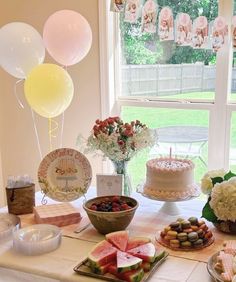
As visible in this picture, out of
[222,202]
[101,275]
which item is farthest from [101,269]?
[222,202]

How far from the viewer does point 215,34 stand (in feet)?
8.57

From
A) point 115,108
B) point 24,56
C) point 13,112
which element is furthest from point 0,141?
point 24,56

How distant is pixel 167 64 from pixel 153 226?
160 cm

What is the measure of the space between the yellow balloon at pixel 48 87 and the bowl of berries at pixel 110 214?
2.24 ft

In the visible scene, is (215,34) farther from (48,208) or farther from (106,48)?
(48,208)

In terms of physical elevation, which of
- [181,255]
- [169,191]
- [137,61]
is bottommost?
Answer: [181,255]

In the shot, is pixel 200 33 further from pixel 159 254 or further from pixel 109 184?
pixel 159 254

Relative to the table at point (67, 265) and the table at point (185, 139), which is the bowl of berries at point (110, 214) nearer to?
the table at point (67, 265)

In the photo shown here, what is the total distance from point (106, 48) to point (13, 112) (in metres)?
0.94

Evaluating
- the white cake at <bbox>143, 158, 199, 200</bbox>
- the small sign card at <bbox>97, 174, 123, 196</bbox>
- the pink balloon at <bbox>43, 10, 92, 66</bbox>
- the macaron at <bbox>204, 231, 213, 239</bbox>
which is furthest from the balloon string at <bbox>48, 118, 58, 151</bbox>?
the macaron at <bbox>204, 231, 213, 239</bbox>

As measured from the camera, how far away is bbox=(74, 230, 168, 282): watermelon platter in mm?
1195

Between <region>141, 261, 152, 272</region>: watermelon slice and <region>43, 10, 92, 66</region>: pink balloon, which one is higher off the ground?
<region>43, 10, 92, 66</region>: pink balloon

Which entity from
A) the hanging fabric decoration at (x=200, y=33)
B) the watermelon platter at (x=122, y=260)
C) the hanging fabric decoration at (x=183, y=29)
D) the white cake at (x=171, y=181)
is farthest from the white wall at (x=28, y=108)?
the watermelon platter at (x=122, y=260)

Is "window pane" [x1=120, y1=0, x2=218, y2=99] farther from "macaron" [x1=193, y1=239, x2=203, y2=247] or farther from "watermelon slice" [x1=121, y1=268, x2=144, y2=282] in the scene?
"watermelon slice" [x1=121, y1=268, x2=144, y2=282]
